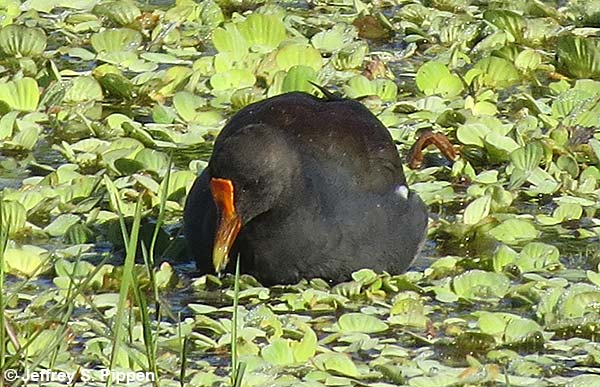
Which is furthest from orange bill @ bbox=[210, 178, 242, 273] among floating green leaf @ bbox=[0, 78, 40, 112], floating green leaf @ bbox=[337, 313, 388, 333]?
floating green leaf @ bbox=[0, 78, 40, 112]

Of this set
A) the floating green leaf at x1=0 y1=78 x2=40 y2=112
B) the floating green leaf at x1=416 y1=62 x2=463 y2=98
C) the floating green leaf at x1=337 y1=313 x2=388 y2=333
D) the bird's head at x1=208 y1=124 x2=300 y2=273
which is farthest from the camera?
the floating green leaf at x1=416 y1=62 x2=463 y2=98

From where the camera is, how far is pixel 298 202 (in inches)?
204

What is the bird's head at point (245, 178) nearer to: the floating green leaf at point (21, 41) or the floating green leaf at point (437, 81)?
the floating green leaf at point (437, 81)

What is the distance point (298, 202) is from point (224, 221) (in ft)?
0.89

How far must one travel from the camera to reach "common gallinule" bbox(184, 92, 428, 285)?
503 cm

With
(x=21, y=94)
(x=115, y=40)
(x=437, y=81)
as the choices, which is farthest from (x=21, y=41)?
(x=437, y=81)

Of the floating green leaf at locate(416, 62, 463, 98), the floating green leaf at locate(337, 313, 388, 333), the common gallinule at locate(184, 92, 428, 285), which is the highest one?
the common gallinule at locate(184, 92, 428, 285)

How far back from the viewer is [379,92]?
6.98m

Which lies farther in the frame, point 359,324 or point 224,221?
point 224,221

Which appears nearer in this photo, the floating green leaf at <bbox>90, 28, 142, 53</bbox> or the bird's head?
the bird's head

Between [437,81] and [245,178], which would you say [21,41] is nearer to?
[437,81]

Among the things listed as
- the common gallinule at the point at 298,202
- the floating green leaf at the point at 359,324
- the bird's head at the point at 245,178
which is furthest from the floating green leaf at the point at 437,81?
the floating green leaf at the point at 359,324

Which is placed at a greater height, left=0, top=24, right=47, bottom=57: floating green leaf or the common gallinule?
the common gallinule

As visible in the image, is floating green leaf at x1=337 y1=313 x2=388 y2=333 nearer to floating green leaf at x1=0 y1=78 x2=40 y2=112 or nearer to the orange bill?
the orange bill
